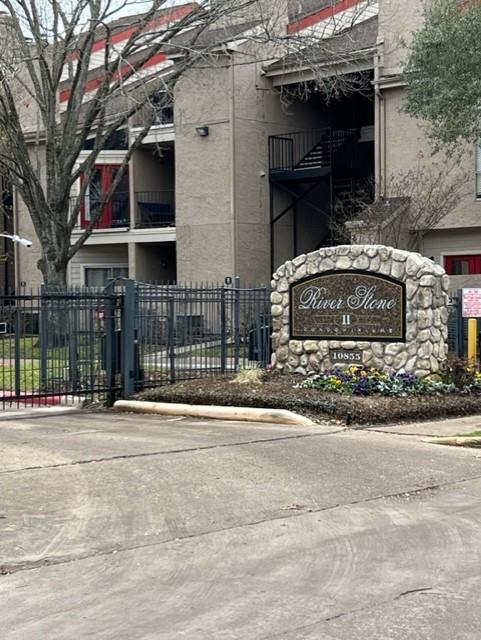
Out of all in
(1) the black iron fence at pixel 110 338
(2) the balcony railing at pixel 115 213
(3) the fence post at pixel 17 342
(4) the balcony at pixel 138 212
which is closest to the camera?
(3) the fence post at pixel 17 342

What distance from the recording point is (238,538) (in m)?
6.73

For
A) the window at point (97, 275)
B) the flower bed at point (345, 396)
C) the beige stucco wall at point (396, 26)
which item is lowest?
the flower bed at point (345, 396)

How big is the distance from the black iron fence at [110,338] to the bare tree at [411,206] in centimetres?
734

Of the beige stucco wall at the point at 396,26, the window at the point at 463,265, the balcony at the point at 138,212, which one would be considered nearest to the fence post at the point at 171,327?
the window at the point at 463,265

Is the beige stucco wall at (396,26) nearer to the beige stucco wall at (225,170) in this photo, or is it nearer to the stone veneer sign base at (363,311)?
the beige stucco wall at (225,170)

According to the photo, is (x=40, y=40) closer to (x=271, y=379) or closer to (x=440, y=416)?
(x=271, y=379)

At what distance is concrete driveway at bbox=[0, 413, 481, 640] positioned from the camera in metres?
5.00

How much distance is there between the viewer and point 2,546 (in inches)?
257

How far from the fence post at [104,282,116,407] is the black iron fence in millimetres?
17

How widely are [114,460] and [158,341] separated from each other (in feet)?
19.0

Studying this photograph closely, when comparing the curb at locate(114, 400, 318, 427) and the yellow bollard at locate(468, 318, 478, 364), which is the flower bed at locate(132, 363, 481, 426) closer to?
the curb at locate(114, 400, 318, 427)

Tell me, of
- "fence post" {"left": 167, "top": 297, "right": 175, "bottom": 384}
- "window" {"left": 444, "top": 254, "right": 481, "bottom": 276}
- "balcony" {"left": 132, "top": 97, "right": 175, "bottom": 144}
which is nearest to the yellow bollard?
"fence post" {"left": 167, "top": 297, "right": 175, "bottom": 384}

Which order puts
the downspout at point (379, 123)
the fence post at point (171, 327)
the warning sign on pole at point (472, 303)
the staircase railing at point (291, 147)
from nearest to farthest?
the fence post at point (171, 327) → the warning sign on pole at point (472, 303) → the downspout at point (379, 123) → the staircase railing at point (291, 147)

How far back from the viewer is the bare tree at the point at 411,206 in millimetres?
22312
